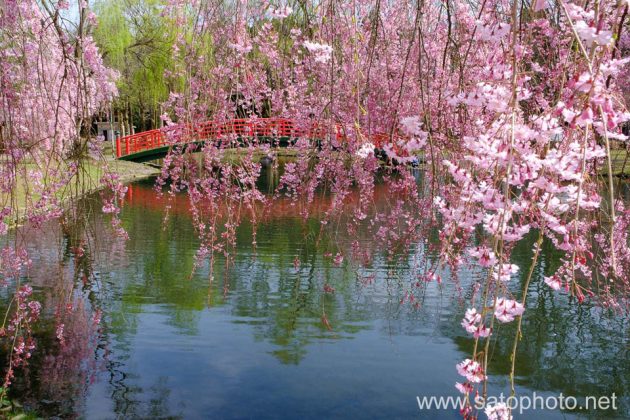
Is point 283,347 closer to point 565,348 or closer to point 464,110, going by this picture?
point 565,348

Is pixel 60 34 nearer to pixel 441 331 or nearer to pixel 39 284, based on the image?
pixel 441 331

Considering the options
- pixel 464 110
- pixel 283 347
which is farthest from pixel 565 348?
pixel 464 110

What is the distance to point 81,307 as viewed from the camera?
6.81 metres

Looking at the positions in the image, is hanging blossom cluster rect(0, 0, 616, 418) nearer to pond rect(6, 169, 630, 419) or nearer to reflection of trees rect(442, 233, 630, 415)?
pond rect(6, 169, 630, 419)

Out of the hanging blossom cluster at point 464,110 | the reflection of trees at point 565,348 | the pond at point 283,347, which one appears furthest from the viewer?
the reflection of trees at point 565,348

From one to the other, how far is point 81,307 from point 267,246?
3685 millimetres

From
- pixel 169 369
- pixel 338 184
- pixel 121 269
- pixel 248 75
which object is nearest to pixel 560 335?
pixel 338 184

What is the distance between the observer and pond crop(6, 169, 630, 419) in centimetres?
517

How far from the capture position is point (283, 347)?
616cm

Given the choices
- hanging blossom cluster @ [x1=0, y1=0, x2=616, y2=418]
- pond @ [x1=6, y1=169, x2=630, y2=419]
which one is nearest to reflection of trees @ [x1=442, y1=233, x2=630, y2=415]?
pond @ [x1=6, y1=169, x2=630, y2=419]

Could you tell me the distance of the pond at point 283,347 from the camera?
17.0 ft

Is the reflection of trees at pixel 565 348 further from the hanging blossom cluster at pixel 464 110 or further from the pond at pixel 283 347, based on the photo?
the hanging blossom cluster at pixel 464 110

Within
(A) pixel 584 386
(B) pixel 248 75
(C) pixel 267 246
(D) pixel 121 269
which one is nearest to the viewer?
(B) pixel 248 75

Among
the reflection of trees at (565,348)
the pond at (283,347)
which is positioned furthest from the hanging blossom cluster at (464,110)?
the reflection of trees at (565,348)
